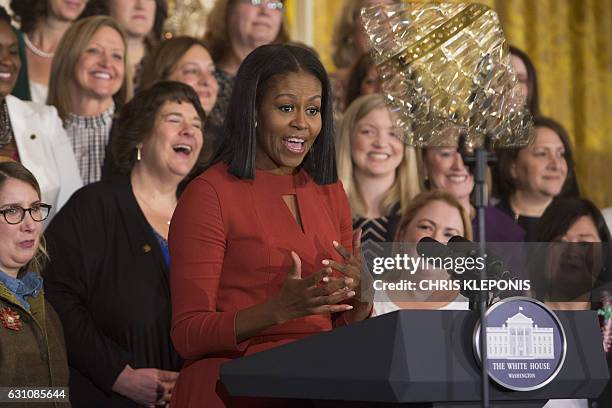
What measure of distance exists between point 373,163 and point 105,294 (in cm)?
141

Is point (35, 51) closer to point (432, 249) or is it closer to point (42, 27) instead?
point (42, 27)

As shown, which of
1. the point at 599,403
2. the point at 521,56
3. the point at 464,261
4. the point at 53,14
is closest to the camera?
the point at 464,261

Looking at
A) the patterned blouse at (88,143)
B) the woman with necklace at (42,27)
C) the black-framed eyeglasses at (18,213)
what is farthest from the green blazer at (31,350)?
the woman with necklace at (42,27)

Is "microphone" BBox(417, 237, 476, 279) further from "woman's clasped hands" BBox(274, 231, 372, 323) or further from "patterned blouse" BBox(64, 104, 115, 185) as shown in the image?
"patterned blouse" BBox(64, 104, 115, 185)

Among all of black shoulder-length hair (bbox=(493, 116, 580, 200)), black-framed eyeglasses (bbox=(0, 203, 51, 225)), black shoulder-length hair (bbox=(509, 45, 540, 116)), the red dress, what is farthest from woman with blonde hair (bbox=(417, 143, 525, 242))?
the red dress

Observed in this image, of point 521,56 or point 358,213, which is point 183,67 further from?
point 521,56

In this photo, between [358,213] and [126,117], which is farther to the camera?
[358,213]

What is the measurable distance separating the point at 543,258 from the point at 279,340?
862mm

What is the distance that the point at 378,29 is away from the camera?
283cm

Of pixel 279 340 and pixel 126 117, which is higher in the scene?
pixel 126 117

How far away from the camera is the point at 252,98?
2.30 metres

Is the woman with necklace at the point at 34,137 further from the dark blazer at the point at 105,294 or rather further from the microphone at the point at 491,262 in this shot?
the microphone at the point at 491,262

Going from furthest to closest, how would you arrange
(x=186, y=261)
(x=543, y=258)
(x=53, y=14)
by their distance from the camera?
(x=53, y=14)
(x=543, y=258)
(x=186, y=261)

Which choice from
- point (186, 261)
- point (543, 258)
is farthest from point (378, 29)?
point (186, 261)
